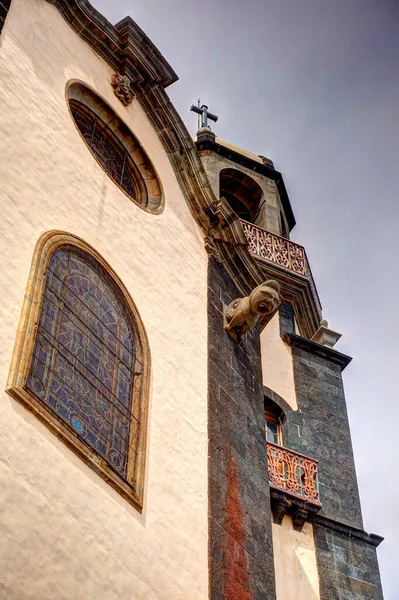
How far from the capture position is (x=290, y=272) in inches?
738

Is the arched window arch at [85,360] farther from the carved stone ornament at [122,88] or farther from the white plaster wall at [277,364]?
the white plaster wall at [277,364]

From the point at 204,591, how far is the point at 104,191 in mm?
4576

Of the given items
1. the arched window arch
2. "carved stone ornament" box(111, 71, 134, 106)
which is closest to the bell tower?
the arched window arch

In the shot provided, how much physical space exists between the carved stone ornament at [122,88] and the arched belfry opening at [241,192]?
7279 mm

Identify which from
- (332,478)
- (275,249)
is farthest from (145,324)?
(275,249)

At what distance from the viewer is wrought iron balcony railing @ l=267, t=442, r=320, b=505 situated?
14.3 meters

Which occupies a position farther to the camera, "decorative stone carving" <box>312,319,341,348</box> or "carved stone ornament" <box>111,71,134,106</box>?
"decorative stone carving" <box>312,319,341,348</box>

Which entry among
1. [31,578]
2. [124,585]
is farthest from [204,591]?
[31,578]

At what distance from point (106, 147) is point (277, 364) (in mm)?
5351

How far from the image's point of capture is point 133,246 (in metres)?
11.8

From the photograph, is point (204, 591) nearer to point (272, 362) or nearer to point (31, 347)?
point (31, 347)

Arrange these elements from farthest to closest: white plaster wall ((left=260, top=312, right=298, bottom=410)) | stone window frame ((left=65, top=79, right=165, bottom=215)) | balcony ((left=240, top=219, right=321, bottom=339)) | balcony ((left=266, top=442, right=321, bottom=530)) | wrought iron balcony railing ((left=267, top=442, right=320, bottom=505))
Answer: balcony ((left=240, top=219, right=321, bottom=339)), white plaster wall ((left=260, top=312, right=298, bottom=410)), wrought iron balcony railing ((left=267, top=442, right=320, bottom=505)), balcony ((left=266, top=442, right=321, bottom=530)), stone window frame ((left=65, top=79, right=165, bottom=215))

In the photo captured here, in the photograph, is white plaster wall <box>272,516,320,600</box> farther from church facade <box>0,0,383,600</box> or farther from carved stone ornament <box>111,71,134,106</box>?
carved stone ornament <box>111,71,134,106</box>

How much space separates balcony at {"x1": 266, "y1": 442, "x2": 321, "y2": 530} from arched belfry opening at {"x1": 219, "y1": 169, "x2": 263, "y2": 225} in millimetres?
7089
